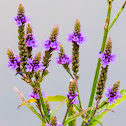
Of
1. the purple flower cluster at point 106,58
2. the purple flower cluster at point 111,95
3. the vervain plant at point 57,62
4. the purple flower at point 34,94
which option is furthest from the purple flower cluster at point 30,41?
the purple flower cluster at point 111,95

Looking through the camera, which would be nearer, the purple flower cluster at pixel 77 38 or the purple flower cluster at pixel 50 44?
the purple flower cluster at pixel 50 44

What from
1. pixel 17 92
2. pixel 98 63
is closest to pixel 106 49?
pixel 98 63

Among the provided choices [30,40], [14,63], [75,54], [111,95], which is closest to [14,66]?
[14,63]

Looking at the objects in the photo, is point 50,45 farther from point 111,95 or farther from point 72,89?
point 111,95

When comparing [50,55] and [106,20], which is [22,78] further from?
[106,20]

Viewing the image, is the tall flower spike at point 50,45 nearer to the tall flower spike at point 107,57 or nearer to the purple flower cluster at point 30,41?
the purple flower cluster at point 30,41

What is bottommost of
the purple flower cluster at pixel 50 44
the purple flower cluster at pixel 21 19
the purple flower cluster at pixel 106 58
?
the purple flower cluster at pixel 106 58

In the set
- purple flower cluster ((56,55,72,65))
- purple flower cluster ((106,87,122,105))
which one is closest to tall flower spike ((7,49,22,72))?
purple flower cluster ((56,55,72,65))
